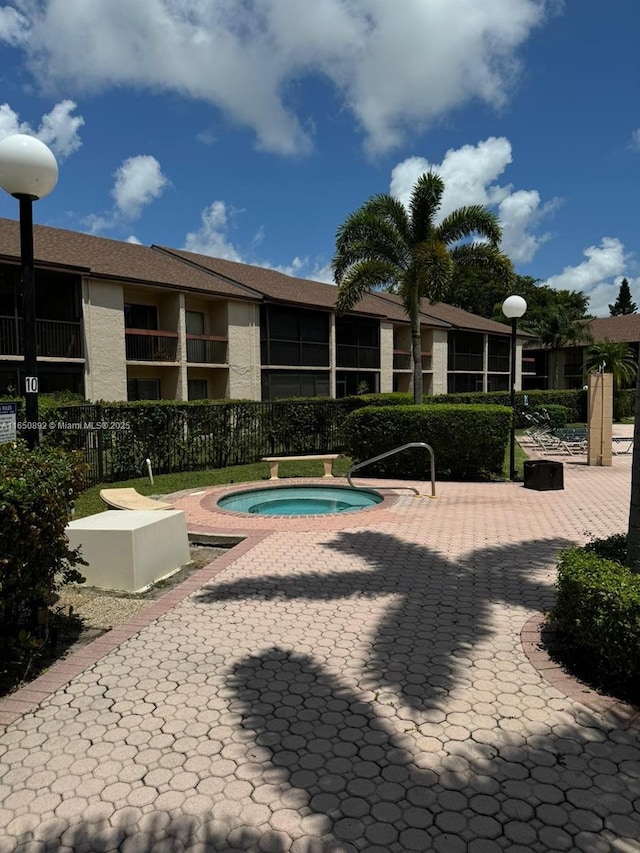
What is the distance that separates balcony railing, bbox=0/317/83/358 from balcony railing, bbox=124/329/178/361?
250cm

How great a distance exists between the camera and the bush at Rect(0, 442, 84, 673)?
3.97 m

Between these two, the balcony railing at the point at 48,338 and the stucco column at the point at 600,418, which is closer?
the stucco column at the point at 600,418

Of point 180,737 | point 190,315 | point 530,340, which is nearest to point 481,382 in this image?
point 530,340

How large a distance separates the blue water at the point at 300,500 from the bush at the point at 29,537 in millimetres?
7024

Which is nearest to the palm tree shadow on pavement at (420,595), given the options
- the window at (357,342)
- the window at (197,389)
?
the window at (197,389)

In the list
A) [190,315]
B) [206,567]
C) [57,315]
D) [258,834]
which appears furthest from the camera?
[190,315]

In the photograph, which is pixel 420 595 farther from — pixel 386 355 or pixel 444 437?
pixel 386 355

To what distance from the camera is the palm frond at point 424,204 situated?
19.8 meters

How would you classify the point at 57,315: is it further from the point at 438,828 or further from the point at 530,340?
the point at 530,340

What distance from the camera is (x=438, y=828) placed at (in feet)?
9.04

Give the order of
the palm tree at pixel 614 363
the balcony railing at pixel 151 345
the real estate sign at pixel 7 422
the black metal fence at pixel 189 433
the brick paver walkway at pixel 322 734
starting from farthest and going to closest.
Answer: the palm tree at pixel 614 363 < the balcony railing at pixel 151 345 < the black metal fence at pixel 189 433 < the real estate sign at pixel 7 422 < the brick paver walkway at pixel 322 734

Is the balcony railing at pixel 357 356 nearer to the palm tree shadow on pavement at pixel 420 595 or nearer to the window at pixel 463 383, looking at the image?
the window at pixel 463 383

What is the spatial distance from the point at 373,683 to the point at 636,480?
260 centimetres

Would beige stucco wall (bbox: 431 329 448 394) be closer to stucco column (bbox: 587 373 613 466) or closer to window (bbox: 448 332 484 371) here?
window (bbox: 448 332 484 371)
